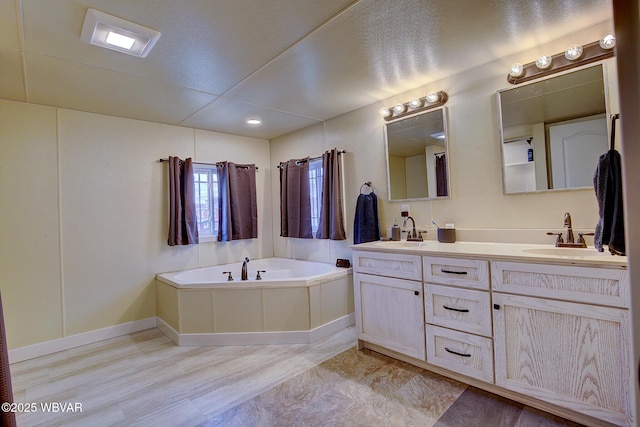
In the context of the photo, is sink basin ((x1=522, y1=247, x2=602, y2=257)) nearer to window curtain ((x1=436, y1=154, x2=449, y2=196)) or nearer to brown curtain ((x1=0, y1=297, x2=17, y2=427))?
window curtain ((x1=436, y1=154, x2=449, y2=196))

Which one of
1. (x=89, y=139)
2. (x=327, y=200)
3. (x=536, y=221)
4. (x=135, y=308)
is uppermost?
(x=89, y=139)

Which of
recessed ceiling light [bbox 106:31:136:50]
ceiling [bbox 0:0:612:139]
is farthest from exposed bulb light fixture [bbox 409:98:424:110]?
recessed ceiling light [bbox 106:31:136:50]

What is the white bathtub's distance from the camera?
2840 mm

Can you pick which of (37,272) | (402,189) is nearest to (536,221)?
(402,189)

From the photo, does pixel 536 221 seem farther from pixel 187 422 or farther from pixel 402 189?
pixel 187 422

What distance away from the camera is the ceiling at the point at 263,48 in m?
1.66

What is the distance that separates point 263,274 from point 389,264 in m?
2.07

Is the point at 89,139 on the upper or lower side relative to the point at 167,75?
lower

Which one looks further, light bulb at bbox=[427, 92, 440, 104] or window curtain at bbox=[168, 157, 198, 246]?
window curtain at bbox=[168, 157, 198, 246]

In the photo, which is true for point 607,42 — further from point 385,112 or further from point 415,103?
point 385,112

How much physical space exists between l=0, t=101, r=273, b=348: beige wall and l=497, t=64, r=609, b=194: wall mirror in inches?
127

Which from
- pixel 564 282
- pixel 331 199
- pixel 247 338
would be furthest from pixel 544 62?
pixel 247 338

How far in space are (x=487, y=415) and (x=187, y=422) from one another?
5.66ft

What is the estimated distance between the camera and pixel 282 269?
4.01 metres
